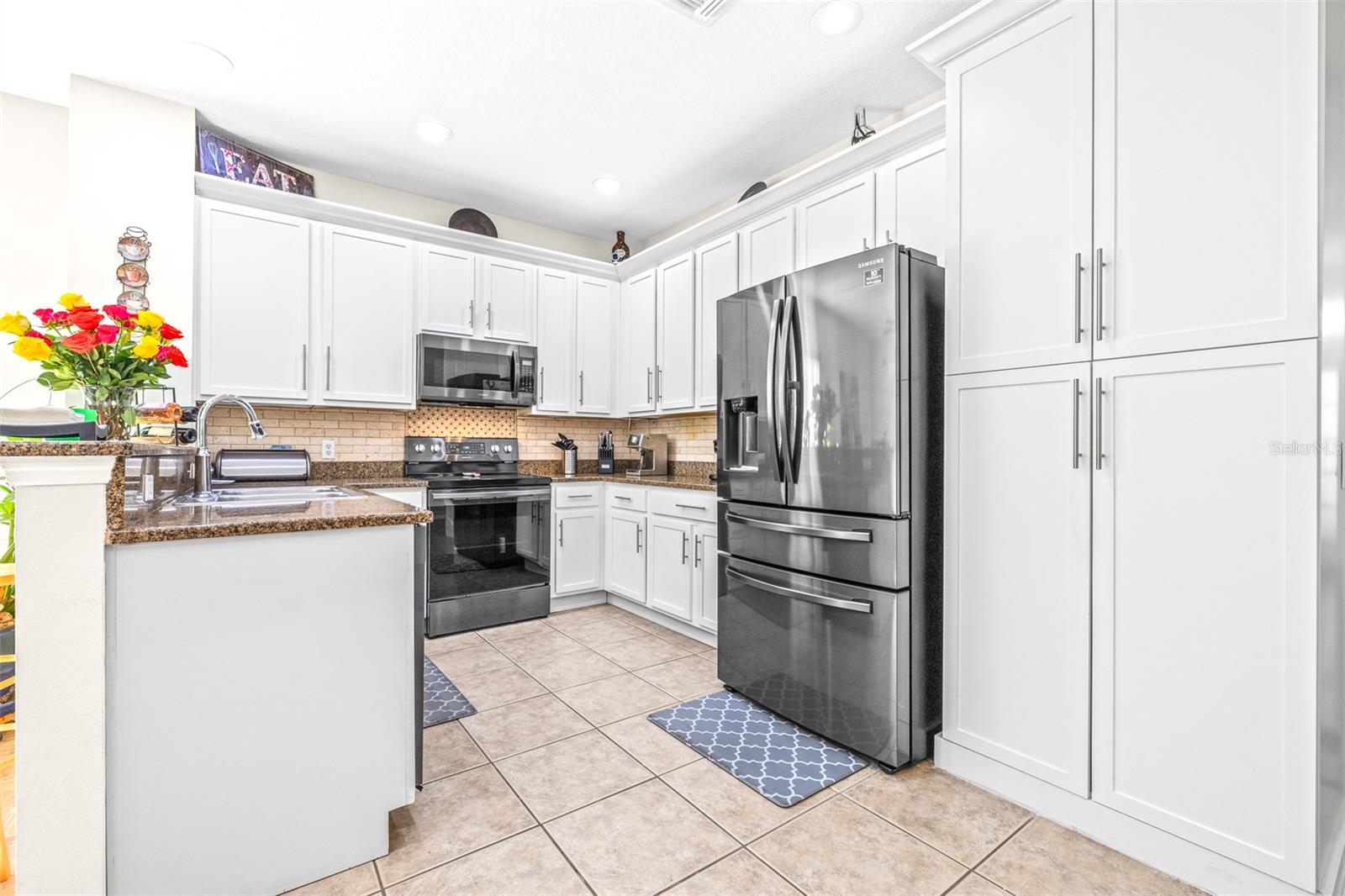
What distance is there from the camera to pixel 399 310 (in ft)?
12.3

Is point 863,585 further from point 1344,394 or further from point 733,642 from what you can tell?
point 1344,394

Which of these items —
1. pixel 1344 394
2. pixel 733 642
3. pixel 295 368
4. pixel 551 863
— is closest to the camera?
pixel 1344 394

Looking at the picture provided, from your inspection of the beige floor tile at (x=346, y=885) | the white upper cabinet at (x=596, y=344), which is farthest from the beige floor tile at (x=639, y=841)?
the white upper cabinet at (x=596, y=344)

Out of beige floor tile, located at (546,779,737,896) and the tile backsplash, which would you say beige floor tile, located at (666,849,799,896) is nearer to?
beige floor tile, located at (546,779,737,896)

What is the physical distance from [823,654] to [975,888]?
33.2 inches

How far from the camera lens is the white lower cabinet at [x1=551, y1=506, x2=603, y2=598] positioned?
4.05 metres

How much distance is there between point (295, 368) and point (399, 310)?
0.66 meters

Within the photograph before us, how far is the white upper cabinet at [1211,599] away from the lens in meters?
1.41

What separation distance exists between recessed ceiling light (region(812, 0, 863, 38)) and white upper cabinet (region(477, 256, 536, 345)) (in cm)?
241

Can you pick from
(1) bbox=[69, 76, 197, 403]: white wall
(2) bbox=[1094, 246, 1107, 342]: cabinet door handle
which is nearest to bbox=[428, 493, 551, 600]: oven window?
(1) bbox=[69, 76, 197, 403]: white wall

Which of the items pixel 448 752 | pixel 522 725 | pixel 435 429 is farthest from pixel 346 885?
pixel 435 429

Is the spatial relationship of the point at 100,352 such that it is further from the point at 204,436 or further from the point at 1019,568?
the point at 1019,568

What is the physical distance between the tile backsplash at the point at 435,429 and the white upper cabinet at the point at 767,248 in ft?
3.41

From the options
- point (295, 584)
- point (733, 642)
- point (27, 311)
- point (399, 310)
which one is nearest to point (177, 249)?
point (27, 311)
